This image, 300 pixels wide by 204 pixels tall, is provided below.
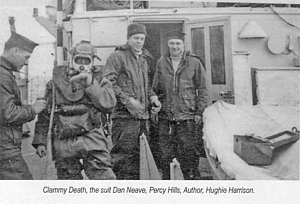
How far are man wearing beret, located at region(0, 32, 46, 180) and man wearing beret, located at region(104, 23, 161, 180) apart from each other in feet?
1.14

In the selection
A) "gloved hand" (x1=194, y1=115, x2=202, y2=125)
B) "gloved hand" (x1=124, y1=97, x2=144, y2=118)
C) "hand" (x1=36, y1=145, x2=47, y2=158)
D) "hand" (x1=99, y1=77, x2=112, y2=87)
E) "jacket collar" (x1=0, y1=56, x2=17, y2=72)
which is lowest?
"hand" (x1=36, y1=145, x2=47, y2=158)

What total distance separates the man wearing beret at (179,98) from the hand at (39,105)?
476 millimetres

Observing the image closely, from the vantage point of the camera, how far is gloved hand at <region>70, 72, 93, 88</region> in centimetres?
130

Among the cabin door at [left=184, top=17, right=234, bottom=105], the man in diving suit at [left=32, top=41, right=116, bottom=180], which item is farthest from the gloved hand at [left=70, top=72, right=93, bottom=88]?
the cabin door at [left=184, top=17, right=234, bottom=105]

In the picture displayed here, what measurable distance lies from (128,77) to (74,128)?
0.31 meters

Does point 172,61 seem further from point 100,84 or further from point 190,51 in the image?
point 100,84

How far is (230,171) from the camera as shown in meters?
1.32

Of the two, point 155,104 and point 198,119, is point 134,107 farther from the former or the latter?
point 198,119

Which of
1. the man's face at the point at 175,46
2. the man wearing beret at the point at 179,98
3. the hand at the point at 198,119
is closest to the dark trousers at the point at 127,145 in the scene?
the man wearing beret at the point at 179,98

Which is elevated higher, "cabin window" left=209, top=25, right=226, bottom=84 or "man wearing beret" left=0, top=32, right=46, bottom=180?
"cabin window" left=209, top=25, right=226, bottom=84

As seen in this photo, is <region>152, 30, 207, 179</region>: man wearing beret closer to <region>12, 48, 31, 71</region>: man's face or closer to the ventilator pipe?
the ventilator pipe

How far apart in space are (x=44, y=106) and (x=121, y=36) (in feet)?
1.46

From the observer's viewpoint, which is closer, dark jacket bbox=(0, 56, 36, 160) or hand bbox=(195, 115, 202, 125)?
dark jacket bbox=(0, 56, 36, 160)

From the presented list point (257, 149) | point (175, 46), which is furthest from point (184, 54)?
point (257, 149)
